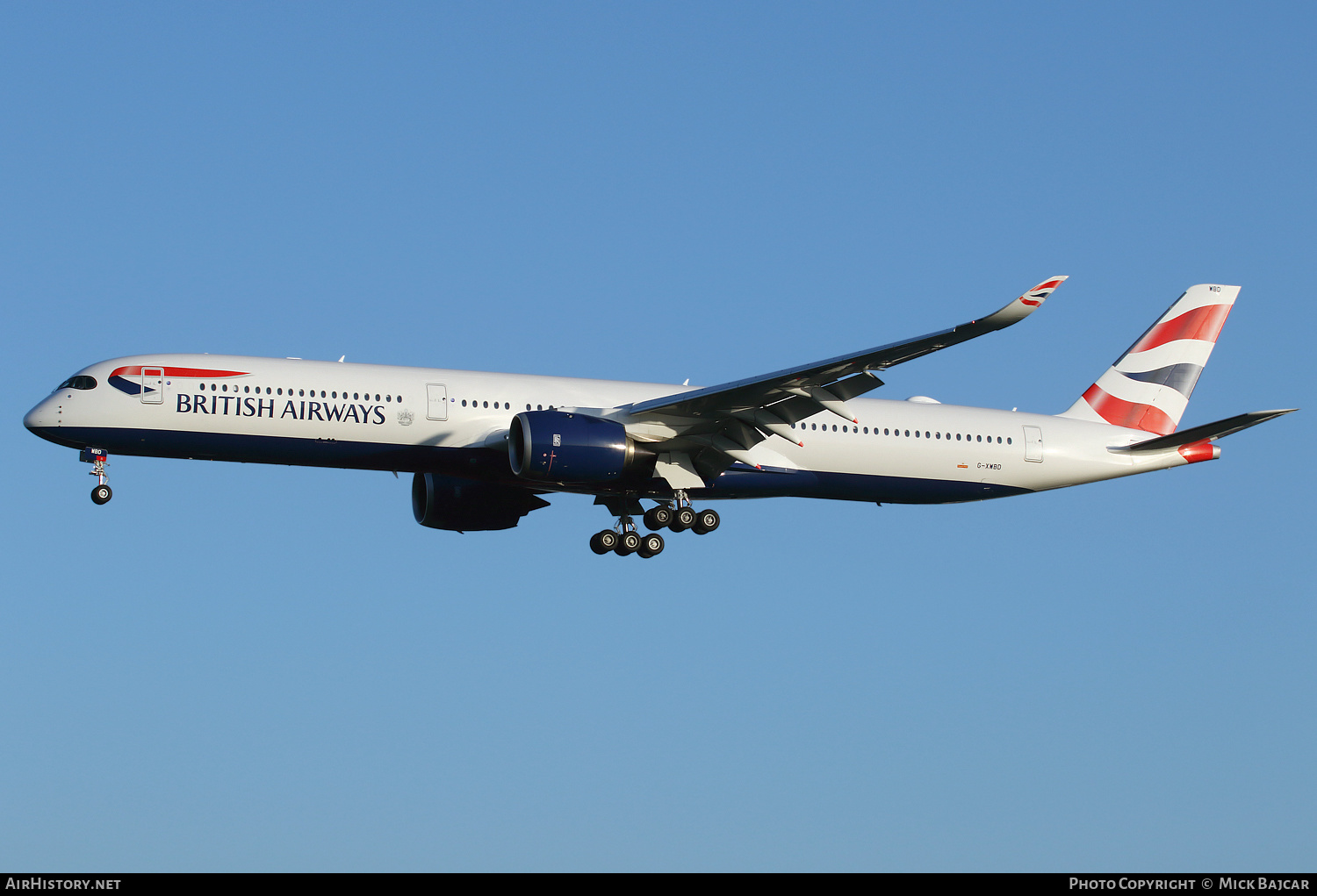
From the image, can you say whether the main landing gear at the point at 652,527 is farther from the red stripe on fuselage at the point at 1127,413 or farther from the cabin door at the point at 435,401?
the red stripe on fuselage at the point at 1127,413

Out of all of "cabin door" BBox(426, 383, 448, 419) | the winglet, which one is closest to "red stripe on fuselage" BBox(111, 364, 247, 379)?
"cabin door" BBox(426, 383, 448, 419)

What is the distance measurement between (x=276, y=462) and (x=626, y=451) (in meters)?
8.34

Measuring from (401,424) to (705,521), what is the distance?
794 cm

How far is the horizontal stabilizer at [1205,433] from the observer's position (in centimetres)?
Result: 3491

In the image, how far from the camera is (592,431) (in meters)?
34.9

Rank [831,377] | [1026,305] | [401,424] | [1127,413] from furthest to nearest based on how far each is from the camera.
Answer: [1127,413]
[401,424]
[831,377]
[1026,305]

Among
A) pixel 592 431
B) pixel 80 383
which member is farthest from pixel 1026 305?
pixel 80 383

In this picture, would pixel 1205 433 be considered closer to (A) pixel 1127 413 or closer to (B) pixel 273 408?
(A) pixel 1127 413

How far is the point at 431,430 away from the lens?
3581cm
